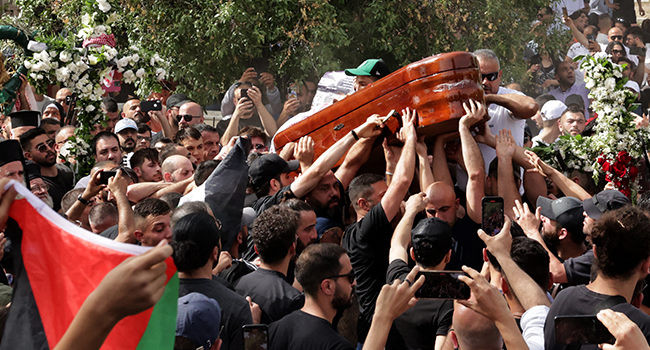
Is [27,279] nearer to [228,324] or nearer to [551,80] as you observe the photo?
[228,324]

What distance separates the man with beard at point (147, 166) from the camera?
238 inches

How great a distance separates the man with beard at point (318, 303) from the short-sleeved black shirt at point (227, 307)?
0.14m

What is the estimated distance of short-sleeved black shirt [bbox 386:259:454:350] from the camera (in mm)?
3180

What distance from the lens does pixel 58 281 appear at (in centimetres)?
190

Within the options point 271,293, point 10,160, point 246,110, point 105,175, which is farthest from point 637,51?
point 10,160

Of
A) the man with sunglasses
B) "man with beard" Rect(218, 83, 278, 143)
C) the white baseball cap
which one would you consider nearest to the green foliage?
"man with beard" Rect(218, 83, 278, 143)

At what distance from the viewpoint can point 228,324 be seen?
2898 mm

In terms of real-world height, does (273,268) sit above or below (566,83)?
above

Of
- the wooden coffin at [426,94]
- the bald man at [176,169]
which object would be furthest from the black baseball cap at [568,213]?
the bald man at [176,169]

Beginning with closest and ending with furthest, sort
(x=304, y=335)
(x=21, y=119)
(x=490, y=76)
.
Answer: (x=304, y=335), (x=490, y=76), (x=21, y=119)

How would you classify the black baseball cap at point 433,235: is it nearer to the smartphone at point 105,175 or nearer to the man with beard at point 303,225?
the man with beard at point 303,225

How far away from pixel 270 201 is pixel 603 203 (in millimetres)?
2163

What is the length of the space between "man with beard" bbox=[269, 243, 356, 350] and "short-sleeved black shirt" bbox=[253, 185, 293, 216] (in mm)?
1348

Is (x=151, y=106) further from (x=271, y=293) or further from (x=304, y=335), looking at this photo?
(x=304, y=335)
